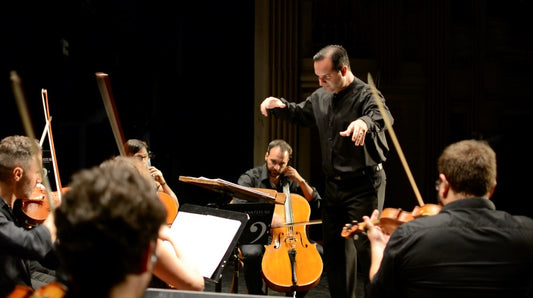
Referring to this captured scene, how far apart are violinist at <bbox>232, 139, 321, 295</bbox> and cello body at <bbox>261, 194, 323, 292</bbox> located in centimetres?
10

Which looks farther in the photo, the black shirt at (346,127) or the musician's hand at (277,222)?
the musician's hand at (277,222)

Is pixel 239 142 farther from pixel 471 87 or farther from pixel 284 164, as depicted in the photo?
pixel 471 87

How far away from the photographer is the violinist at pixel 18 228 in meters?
2.32

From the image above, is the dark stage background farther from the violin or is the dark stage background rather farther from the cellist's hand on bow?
the cellist's hand on bow

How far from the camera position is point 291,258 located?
392 cm

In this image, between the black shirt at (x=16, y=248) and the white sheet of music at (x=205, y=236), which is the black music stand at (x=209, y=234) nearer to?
the white sheet of music at (x=205, y=236)

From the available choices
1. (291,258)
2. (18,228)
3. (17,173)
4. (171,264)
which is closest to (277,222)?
(291,258)

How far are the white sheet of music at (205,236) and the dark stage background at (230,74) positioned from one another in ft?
9.73

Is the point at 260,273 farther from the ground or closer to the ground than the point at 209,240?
closer to the ground

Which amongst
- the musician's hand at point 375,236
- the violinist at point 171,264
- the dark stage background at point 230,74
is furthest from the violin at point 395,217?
the dark stage background at point 230,74

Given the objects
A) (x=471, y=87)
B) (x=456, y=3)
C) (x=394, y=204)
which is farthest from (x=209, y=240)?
(x=456, y=3)

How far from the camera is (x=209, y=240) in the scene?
285cm

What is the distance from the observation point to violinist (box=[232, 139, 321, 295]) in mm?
4168

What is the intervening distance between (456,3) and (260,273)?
12.5ft
